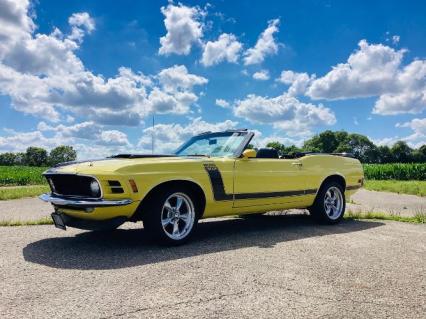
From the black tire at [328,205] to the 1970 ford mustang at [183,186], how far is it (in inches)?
1.7

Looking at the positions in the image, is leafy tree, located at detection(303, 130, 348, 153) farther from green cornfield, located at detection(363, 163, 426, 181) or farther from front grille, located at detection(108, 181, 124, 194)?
front grille, located at detection(108, 181, 124, 194)

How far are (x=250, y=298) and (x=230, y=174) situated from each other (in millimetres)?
2778

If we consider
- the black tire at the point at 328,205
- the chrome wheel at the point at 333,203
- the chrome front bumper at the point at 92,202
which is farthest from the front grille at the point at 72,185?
the chrome wheel at the point at 333,203

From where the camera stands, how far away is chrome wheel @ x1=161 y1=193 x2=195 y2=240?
5.62 m

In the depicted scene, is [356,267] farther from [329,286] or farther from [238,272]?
[238,272]

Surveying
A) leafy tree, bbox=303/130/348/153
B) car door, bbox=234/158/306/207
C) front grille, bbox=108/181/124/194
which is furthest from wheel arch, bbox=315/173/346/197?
leafy tree, bbox=303/130/348/153

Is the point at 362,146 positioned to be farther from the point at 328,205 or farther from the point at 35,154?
the point at 328,205

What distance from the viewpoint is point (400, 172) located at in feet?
116

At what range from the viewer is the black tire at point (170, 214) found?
5367mm

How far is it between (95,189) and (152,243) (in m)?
1.11

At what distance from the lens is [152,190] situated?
216 inches

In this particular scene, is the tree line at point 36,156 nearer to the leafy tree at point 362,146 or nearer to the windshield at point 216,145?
the leafy tree at point 362,146

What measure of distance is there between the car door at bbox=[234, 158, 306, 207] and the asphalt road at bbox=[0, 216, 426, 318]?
0.59 m

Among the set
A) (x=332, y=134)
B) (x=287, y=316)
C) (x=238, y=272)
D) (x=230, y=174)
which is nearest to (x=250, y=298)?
(x=287, y=316)
